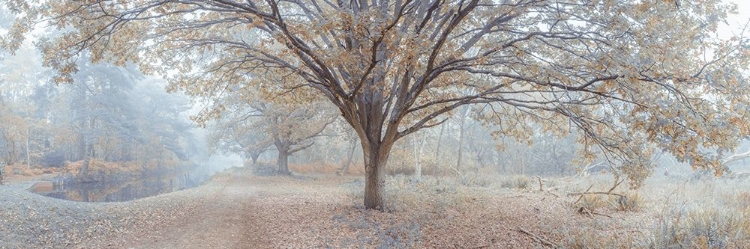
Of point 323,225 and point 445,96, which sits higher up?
point 445,96

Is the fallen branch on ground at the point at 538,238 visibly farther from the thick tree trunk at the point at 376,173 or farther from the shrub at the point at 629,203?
the shrub at the point at 629,203

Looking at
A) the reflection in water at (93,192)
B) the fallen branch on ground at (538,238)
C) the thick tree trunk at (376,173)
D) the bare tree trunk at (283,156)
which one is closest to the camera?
the fallen branch on ground at (538,238)

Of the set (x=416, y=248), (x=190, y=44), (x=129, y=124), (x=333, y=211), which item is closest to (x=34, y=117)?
(x=129, y=124)

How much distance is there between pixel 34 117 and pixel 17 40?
33028 mm

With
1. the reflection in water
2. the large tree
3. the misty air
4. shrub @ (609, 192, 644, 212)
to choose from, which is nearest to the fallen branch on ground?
the misty air

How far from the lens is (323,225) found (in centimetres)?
780

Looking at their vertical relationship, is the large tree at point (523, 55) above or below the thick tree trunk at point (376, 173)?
above

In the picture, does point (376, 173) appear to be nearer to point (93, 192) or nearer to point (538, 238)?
point (538, 238)

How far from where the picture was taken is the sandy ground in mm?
6430

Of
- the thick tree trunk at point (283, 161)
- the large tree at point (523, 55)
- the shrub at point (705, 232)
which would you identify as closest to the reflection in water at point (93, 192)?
the thick tree trunk at point (283, 161)

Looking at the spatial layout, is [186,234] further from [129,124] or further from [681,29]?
[129,124]

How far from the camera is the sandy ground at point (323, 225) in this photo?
643 centimetres

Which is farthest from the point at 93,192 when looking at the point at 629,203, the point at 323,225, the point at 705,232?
the point at 705,232

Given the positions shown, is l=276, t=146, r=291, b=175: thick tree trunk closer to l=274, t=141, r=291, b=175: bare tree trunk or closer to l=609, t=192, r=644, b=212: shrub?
l=274, t=141, r=291, b=175: bare tree trunk
